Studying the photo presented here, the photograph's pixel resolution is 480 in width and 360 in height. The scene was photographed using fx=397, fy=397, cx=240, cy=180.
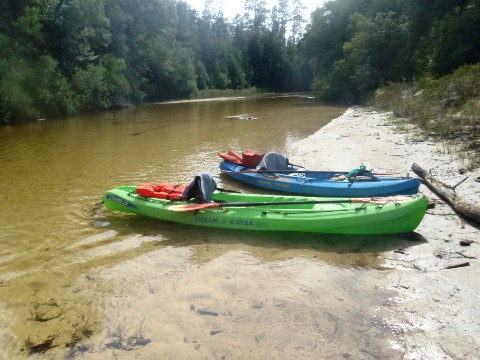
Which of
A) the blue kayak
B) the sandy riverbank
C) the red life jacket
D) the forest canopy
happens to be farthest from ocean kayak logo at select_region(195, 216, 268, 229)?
the forest canopy

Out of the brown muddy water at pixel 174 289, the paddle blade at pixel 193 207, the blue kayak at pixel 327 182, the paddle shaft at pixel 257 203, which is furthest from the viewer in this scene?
the blue kayak at pixel 327 182

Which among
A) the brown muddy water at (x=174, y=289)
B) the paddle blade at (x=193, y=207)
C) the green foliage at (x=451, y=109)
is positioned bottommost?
the brown muddy water at (x=174, y=289)

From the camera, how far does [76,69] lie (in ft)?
92.5

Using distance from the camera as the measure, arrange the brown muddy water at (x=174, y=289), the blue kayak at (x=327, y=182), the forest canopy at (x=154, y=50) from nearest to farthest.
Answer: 1. the brown muddy water at (x=174, y=289)
2. the blue kayak at (x=327, y=182)
3. the forest canopy at (x=154, y=50)

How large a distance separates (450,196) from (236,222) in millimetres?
3419

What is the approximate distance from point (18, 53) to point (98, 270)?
23.1 meters

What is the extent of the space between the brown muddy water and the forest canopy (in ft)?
53.0

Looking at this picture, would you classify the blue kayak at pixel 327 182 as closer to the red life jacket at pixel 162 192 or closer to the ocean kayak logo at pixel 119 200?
the red life jacket at pixel 162 192

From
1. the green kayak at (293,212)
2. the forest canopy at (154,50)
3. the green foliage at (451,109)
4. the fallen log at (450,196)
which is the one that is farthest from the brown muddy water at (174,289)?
the forest canopy at (154,50)

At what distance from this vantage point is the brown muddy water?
3480 mm

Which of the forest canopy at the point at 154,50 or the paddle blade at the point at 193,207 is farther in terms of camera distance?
the forest canopy at the point at 154,50

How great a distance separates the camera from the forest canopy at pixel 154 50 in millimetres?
21594

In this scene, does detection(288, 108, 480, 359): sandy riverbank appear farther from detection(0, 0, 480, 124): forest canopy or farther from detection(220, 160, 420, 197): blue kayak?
detection(0, 0, 480, 124): forest canopy

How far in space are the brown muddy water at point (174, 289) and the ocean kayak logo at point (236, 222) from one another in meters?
0.19
